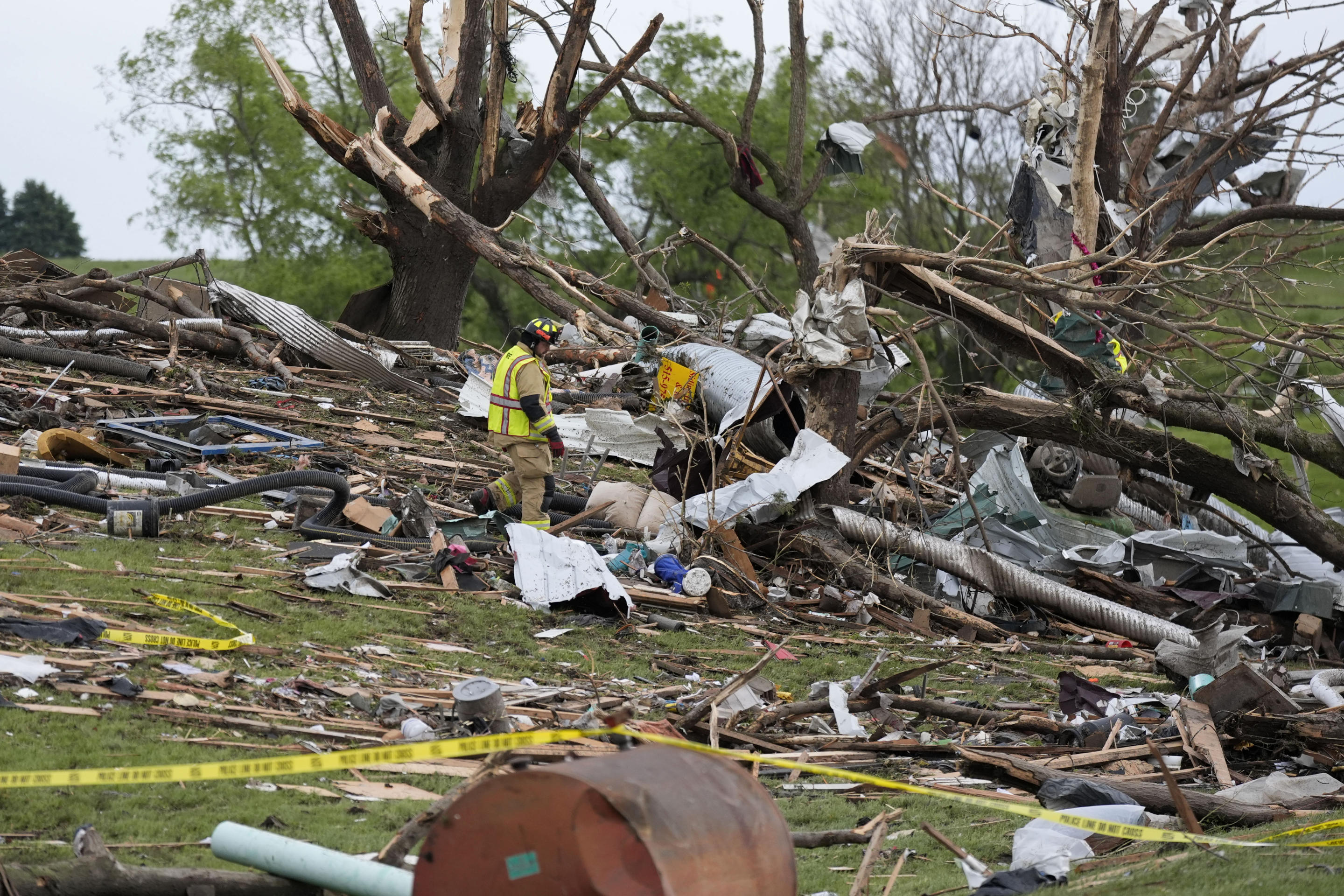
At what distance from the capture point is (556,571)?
7.23m

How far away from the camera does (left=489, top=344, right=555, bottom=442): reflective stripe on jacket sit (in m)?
8.90

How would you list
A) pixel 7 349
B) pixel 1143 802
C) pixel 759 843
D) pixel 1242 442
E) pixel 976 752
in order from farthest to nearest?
pixel 7 349 → pixel 1242 442 → pixel 976 752 → pixel 1143 802 → pixel 759 843

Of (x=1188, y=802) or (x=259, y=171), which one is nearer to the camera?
(x=1188, y=802)

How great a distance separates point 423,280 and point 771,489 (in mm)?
8381

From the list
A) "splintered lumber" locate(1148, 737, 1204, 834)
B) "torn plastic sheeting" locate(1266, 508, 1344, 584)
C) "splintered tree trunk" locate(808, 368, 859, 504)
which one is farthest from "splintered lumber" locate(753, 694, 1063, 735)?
"torn plastic sheeting" locate(1266, 508, 1344, 584)

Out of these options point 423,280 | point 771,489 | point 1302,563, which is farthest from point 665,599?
point 423,280

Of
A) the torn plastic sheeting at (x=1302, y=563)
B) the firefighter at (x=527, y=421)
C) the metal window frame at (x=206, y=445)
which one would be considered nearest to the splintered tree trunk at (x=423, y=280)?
the metal window frame at (x=206, y=445)

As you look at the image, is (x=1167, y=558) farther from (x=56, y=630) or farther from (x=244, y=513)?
(x=56, y=630)

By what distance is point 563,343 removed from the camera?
15.4 m

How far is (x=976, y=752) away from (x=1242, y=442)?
18.7 ft

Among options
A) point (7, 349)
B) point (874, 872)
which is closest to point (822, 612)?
point (874, 872)

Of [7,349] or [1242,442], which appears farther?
[7,349]

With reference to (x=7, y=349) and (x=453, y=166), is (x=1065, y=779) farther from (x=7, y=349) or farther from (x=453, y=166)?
(x=453, y=166)

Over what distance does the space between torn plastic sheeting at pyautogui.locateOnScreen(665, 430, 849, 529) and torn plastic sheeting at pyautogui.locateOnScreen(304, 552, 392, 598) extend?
8.35 ft
